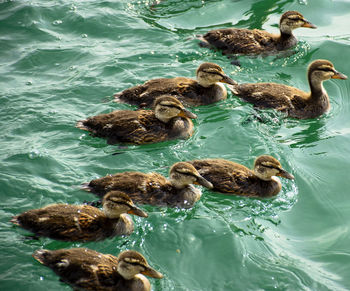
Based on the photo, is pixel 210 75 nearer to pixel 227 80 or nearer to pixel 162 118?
pixel 227 80

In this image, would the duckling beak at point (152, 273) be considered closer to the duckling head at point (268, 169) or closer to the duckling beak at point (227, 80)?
the duckling head at point (268, 169)

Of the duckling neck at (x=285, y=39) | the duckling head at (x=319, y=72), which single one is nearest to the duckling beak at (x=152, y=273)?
the duckling head at (x=319, y=72)

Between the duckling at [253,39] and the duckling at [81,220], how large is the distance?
4238mm

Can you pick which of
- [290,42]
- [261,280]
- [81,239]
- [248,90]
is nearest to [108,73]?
[248,90]

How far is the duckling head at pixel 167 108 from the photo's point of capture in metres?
7.40

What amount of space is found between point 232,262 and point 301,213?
4.06 feet

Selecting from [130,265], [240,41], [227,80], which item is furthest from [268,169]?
[240,41]

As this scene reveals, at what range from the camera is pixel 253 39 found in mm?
9227

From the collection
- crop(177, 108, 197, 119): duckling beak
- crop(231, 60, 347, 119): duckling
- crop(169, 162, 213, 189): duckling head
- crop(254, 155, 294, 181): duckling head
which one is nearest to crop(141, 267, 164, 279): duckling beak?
crop(169, 162, 213, 189): duckling head

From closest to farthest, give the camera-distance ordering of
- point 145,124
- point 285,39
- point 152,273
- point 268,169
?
point 152,273
point 268,169
point 145,124
point 285,39

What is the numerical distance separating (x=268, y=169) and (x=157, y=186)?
4.41 ft

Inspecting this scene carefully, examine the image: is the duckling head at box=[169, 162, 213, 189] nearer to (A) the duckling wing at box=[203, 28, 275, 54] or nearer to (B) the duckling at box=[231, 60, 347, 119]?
(B) the duckling at box=[231, 60, 347, 119]

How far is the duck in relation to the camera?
17.0 ft

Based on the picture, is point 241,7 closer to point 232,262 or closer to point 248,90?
point 248,90
